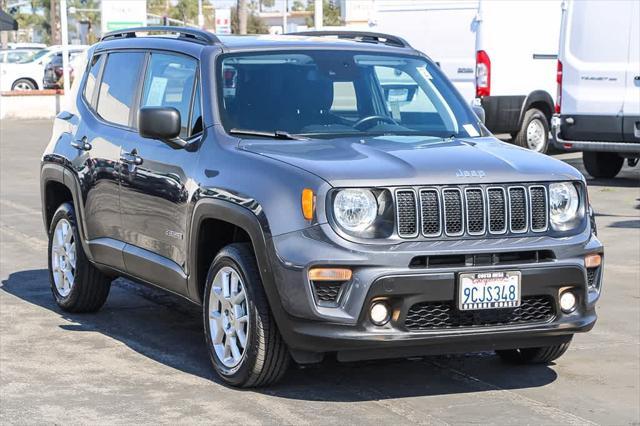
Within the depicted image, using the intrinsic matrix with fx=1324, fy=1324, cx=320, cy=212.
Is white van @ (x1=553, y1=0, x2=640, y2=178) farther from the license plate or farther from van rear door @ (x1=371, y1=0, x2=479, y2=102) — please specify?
the license plate

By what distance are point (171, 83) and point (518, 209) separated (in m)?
2.32

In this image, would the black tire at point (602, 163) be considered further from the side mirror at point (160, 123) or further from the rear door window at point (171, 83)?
the side mirror at point (160, 123)

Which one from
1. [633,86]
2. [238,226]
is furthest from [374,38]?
[633,86]

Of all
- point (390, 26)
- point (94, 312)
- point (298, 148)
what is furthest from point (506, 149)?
point (390, 26)

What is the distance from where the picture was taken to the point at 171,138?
7156 millimetres

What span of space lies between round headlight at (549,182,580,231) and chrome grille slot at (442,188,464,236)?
52 cm

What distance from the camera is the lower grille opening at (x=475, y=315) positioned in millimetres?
6160

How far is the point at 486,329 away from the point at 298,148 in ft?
4.38

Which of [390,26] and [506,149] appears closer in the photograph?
[506,149]

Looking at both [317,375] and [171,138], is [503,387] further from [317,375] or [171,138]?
[171,138]

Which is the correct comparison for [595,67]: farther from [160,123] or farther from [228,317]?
[228,317]

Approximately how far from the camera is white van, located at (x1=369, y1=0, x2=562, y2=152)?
750 inches

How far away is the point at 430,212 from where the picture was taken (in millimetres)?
6156

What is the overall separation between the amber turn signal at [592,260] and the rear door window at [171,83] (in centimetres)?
227
